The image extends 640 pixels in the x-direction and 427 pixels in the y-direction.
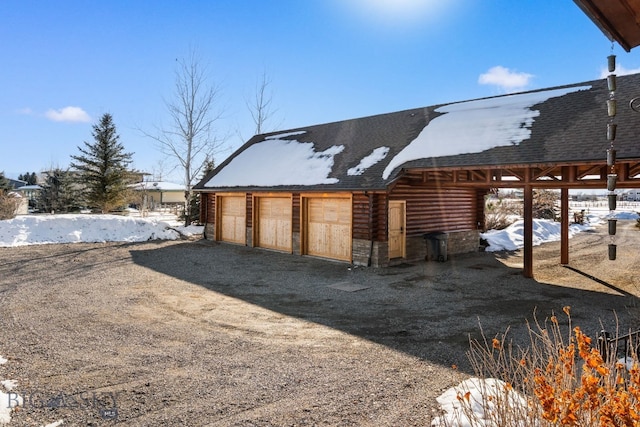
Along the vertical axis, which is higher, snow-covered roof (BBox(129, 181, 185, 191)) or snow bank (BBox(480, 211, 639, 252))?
snow-covered roof (BBox(129, 181, 185, 191))

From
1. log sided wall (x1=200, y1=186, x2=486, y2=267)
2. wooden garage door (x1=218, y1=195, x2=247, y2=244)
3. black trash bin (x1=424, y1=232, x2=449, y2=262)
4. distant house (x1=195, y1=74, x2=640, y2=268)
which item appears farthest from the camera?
wooden garage door (x1=218, y1=195, x2=247, y2=244)

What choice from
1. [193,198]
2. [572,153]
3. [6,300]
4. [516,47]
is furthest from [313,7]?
[193,198]

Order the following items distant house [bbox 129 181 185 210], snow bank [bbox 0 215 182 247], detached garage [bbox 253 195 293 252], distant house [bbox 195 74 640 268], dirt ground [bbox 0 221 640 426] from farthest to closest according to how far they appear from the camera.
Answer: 1. distant house [bbox 129 181 185 210]
2. snow bank [bbox 0 215 182 247]
3. detached garage [bbox 253 195 293 252]
4. distant house [bbox 195 74 640 268]
5. dirt ground [bbox 0 221 640 426]

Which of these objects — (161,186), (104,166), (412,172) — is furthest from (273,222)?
(161,186)

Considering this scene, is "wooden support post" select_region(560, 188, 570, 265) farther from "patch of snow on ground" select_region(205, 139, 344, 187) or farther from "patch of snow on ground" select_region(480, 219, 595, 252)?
"patch of snow on ground" select_region(205, 139, 344, 187)

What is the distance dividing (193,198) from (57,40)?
1362 centimetres

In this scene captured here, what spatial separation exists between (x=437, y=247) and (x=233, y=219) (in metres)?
9.22

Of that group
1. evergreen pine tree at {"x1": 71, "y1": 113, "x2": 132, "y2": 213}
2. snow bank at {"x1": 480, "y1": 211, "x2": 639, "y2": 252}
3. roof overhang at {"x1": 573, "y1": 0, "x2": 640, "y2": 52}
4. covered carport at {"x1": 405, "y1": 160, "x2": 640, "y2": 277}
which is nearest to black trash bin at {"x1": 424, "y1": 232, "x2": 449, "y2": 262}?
covered carport at {"x1": 405, "y1": 160, "x2": 640, "y2": 277}

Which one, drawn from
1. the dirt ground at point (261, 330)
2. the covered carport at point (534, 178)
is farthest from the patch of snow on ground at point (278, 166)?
the covered carport at point (534, 178)

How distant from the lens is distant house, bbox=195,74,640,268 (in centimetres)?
1007

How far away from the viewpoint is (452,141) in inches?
477

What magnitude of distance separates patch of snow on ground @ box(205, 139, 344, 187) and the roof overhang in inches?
406

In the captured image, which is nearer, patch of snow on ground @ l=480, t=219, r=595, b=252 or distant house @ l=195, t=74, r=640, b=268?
distant house @ l=195, t=74, r=640, b=268

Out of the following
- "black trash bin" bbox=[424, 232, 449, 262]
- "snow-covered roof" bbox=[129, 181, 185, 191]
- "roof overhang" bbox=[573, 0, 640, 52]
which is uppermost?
"snow-covered roof" bbox=[129, 181, 185, 191]
